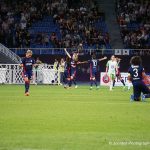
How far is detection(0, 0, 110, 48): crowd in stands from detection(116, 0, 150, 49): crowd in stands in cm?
184

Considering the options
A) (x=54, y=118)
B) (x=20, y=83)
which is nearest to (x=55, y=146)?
(x=54, y=118)

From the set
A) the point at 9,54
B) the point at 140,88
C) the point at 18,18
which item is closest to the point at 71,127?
the point at 140,88

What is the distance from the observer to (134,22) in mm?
54750

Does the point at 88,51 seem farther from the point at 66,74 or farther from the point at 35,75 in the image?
the point at 66,74

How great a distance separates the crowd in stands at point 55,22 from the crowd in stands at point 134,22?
6.04ft

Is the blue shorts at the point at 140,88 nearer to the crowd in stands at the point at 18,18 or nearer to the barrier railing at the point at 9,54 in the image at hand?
the barrier railing at the point at 9,54

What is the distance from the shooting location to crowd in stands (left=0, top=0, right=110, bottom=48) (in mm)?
52469

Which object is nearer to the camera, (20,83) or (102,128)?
(102,128)

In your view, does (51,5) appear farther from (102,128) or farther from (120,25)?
(102,128)

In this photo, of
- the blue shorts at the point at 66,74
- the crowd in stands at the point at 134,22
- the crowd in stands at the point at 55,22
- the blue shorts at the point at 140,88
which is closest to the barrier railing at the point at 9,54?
the crowd in stands at the point at 55,22

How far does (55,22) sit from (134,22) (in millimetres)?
6738

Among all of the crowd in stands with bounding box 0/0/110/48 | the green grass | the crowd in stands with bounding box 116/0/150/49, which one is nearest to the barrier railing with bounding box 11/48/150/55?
the crowd in stands with bounding box 0/0/110/48

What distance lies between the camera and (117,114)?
62.6 ft

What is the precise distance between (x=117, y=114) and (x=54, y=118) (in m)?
2.41
